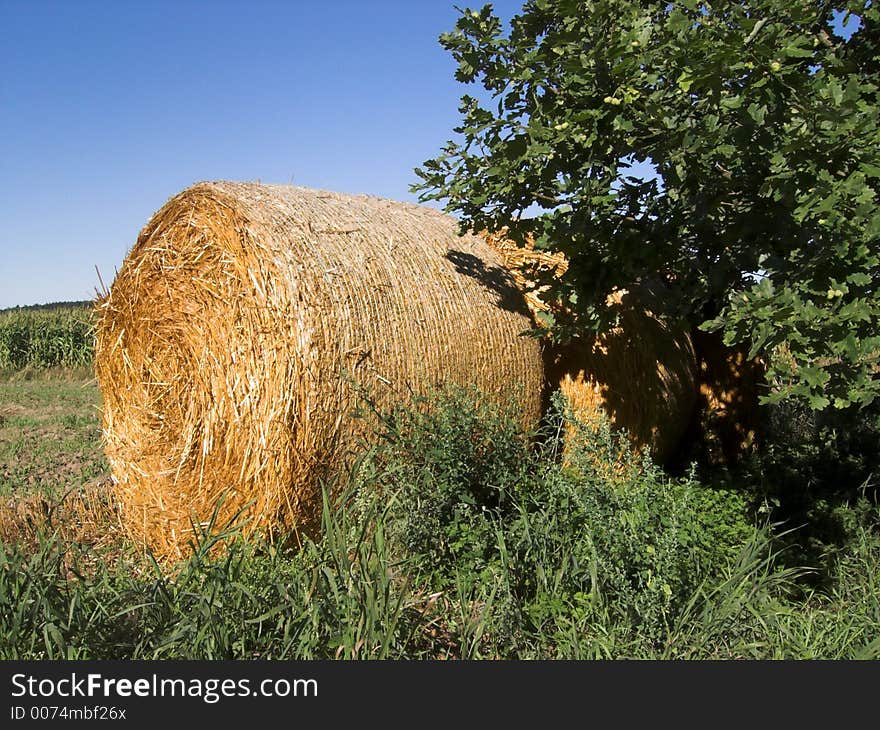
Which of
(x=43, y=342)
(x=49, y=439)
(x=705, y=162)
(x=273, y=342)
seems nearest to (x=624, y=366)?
(x=705, y=162)

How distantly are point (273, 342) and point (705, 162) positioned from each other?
2.58m

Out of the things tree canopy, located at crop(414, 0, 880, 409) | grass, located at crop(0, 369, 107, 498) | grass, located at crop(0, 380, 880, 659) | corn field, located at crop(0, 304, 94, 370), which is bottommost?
grass, located at crop(0, 380, 880, 659)

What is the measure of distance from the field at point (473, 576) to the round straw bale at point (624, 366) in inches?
29.6

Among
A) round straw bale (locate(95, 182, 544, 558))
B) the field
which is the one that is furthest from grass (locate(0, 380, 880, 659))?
round straw bale (locate(95, 182, 544, 558))

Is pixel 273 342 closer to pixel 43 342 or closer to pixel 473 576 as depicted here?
pixel 473 576

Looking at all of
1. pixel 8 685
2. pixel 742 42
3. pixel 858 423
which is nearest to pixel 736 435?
pixel 858 423

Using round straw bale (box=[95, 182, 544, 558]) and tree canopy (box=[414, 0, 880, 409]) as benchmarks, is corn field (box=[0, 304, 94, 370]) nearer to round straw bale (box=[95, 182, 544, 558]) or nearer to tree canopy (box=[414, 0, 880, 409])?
round straw bale (box=[95, 182, 544, 558])

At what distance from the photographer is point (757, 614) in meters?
3.92

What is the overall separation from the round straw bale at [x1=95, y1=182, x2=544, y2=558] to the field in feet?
0.92

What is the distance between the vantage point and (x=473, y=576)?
3957 mm

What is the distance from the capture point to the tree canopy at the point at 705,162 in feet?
12.0

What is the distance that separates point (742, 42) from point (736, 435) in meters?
4.26

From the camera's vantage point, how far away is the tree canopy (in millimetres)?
3645

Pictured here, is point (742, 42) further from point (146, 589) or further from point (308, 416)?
point (146, 589)
